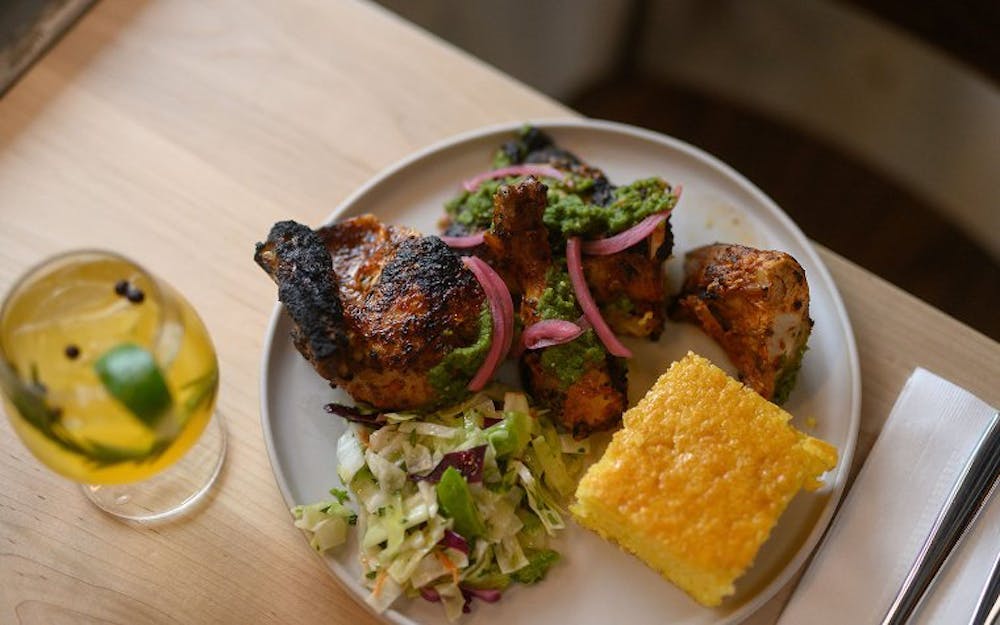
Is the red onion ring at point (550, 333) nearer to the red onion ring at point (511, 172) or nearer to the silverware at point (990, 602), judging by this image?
the red onion ring at point (511, 172)

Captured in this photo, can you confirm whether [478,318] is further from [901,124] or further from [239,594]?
[901,124]

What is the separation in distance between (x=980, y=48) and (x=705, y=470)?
2507 millimetres

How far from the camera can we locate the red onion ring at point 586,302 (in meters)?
1.88

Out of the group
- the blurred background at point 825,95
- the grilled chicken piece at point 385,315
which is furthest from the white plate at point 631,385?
the blurred background at point 825,95

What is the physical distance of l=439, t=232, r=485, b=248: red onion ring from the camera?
200 cm

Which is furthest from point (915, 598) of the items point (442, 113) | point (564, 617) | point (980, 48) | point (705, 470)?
point (980, 48)

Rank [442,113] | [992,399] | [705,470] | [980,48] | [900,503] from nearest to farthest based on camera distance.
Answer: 1. [705,470]
2. [900,503]
3. [992,399]
4. [442,113]
5. [980,48]

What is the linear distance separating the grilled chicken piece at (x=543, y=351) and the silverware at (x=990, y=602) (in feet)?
2.43

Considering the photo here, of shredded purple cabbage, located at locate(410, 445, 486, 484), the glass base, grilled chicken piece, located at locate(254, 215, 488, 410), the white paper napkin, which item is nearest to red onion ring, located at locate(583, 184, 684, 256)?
grilled chicken piece, located at locate(254, 215, 488, 410)

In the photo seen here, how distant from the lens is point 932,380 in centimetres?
188

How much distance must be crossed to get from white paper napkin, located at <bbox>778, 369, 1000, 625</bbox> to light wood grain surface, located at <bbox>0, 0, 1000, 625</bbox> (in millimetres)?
83

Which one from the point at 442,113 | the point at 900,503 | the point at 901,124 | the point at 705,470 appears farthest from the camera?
the point at 901,124

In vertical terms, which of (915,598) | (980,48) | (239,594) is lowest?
(239,594)

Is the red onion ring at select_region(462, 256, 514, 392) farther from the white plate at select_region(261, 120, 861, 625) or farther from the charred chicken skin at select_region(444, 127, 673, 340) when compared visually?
the white plate at select_region(261, 120, 861, 625)
